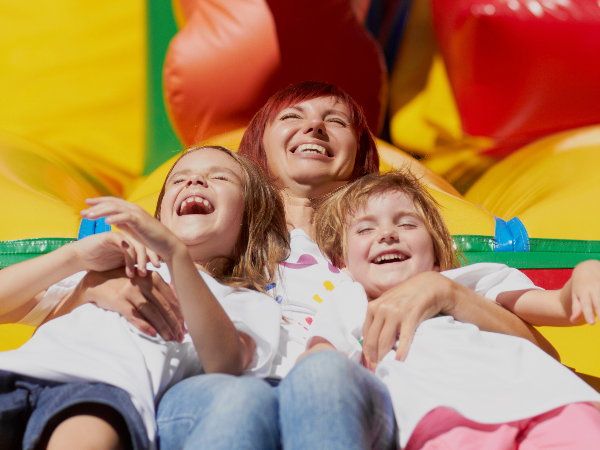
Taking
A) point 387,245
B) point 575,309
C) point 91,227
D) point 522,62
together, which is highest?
point 522,62

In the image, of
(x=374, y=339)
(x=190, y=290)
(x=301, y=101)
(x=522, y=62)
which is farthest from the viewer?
(x=522, y=62)

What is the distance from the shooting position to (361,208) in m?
0.95

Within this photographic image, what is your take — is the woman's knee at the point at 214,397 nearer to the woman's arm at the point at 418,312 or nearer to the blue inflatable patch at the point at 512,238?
the woman's arm at the point at 418,312

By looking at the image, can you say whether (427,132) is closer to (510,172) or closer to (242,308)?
(510,172)

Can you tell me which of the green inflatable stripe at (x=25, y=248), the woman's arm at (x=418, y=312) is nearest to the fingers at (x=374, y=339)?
the woman's arm at (x=418, y=312)

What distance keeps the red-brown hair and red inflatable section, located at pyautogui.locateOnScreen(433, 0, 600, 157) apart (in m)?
0.49

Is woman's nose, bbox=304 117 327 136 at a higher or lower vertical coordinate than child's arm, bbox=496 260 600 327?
higher

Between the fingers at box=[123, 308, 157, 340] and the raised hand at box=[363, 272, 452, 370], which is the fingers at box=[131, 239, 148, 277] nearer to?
the fingers at box=[123, 308, 157, 340]

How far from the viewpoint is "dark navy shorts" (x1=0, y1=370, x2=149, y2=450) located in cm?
56

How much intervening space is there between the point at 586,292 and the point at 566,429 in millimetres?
174

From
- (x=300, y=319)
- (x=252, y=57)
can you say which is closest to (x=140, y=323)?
(x=300, y=319)

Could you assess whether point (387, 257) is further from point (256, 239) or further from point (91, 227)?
point (91, 227)

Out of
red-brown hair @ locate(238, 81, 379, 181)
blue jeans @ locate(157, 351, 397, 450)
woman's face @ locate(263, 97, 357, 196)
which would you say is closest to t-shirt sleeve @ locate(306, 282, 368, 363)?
blue jeans @ locate(157, 351, 397, 450)

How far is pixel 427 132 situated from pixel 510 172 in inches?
13.9
